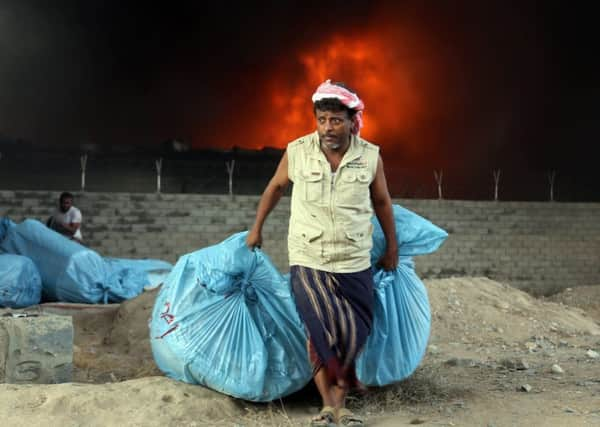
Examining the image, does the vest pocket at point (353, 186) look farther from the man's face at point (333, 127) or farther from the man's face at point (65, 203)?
the man's face at point (65, 203)

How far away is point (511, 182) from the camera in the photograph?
14.1 meters

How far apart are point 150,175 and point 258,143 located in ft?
20.5

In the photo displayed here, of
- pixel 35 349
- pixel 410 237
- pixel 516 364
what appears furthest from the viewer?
pixel 516 364

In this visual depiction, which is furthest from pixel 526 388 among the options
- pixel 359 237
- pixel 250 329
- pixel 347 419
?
pixel 250 329

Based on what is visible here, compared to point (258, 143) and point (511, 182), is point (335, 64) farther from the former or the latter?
point (511, 182)

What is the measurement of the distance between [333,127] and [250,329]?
1.01m

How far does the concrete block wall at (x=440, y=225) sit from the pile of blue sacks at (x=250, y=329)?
20.6 ft

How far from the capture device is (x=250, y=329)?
10.9 ft

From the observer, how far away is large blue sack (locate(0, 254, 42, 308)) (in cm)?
676

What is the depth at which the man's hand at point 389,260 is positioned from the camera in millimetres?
3352

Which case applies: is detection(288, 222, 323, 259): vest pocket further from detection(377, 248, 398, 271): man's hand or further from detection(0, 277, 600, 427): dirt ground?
detection(0, 277, 600, 427): dirt ground

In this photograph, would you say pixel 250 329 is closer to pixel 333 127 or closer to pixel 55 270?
pixel 333 127

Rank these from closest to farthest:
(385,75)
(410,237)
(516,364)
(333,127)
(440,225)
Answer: (333,127), (410,237), (516,364), (440,225), (385,75)

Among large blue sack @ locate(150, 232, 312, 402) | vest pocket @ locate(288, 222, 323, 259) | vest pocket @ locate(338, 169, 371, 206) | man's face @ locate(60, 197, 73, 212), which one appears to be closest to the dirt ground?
large blue sack @ locate(150, 232, 312, 402)
